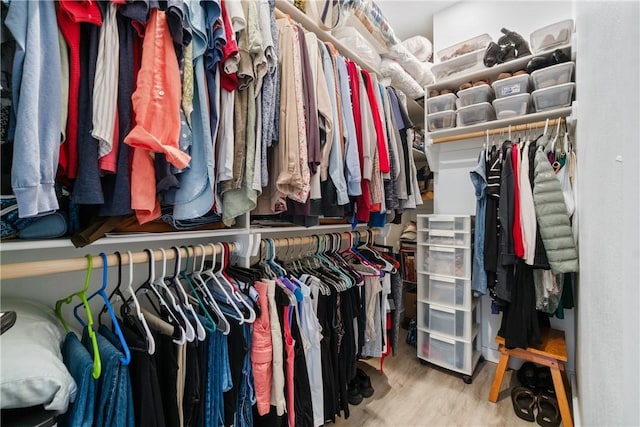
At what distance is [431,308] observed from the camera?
194cm

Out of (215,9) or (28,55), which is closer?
(28,55)

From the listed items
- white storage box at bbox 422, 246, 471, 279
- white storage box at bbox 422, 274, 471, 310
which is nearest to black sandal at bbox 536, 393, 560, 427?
white storage box at bbox 422, 274, 471, 310

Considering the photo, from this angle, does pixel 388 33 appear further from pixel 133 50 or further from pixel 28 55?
pixel 28 55

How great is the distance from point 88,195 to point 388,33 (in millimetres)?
1818

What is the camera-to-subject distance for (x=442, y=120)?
200cm

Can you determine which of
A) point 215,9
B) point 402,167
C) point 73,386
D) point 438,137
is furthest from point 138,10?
point 438,137

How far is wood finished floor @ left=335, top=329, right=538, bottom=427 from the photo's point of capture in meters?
1.47

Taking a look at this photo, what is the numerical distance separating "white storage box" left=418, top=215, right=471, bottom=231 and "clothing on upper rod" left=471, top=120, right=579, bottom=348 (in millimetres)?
102

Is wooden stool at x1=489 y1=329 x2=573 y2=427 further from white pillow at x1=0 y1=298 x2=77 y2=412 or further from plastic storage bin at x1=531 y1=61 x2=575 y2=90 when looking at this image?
white pillow at x1=0 y1=298 x2=77 y2=412

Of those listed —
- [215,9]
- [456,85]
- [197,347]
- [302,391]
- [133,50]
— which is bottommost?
[302,391]

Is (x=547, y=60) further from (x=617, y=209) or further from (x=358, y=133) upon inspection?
(x=617, y=209)

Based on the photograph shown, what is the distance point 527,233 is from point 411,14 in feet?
6.80

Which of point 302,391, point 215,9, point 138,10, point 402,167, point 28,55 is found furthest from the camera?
point 402,167

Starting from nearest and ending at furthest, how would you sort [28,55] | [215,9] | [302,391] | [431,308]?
[28,55] < [215,9] < [302,391] < [431,308]
